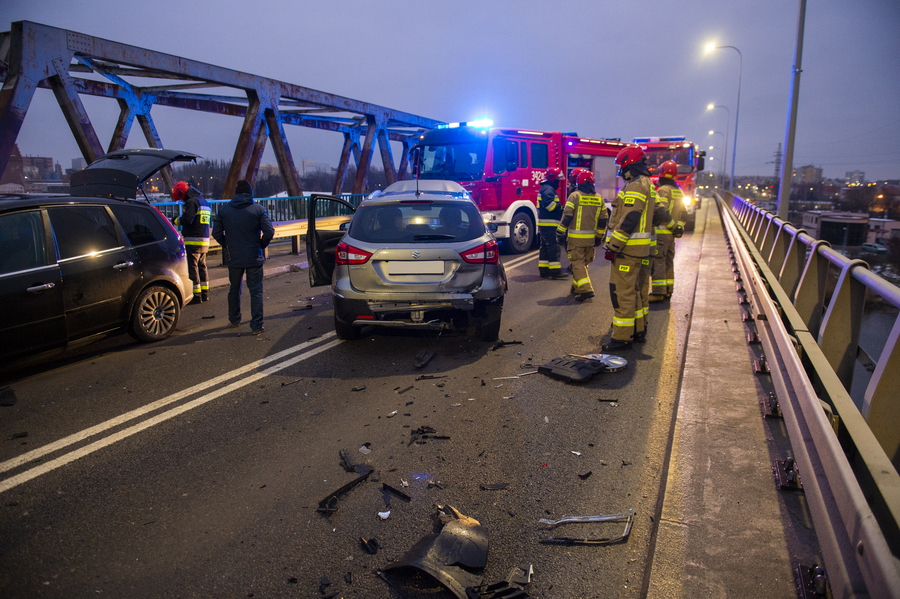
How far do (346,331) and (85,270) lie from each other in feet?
8.76

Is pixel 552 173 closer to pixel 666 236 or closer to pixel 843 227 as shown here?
pixel 666 236

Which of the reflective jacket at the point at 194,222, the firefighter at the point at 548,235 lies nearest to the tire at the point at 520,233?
the firefighter at the point at 548,235

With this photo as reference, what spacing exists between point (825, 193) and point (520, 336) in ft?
112

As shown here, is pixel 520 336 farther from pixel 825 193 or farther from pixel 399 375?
pixel 825 193

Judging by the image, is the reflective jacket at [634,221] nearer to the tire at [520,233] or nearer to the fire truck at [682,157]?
the tire at [520,233]

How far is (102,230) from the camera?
5887mm

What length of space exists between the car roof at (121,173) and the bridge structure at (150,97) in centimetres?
210

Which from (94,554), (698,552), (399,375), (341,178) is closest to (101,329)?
(399,375)

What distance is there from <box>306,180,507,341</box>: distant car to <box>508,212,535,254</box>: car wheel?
27.4 ft

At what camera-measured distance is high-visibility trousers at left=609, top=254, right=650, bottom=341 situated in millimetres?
6145

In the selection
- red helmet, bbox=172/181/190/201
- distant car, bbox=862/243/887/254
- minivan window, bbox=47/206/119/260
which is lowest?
distant car, bbox=862/243/887/254

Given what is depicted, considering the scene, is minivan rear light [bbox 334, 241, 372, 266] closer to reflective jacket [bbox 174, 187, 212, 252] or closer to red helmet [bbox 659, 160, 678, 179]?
reflective jacket [bbox 174, 187, 212, 252]

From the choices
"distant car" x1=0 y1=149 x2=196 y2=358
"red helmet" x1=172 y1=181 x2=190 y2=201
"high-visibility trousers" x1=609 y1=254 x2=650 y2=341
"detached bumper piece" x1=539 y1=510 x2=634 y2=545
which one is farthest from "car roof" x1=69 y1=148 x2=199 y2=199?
"detached bumper piece" x1=539 y1=510 x2=634 y2=545

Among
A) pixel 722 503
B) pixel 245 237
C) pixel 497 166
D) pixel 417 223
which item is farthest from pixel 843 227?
pixel 722 503
